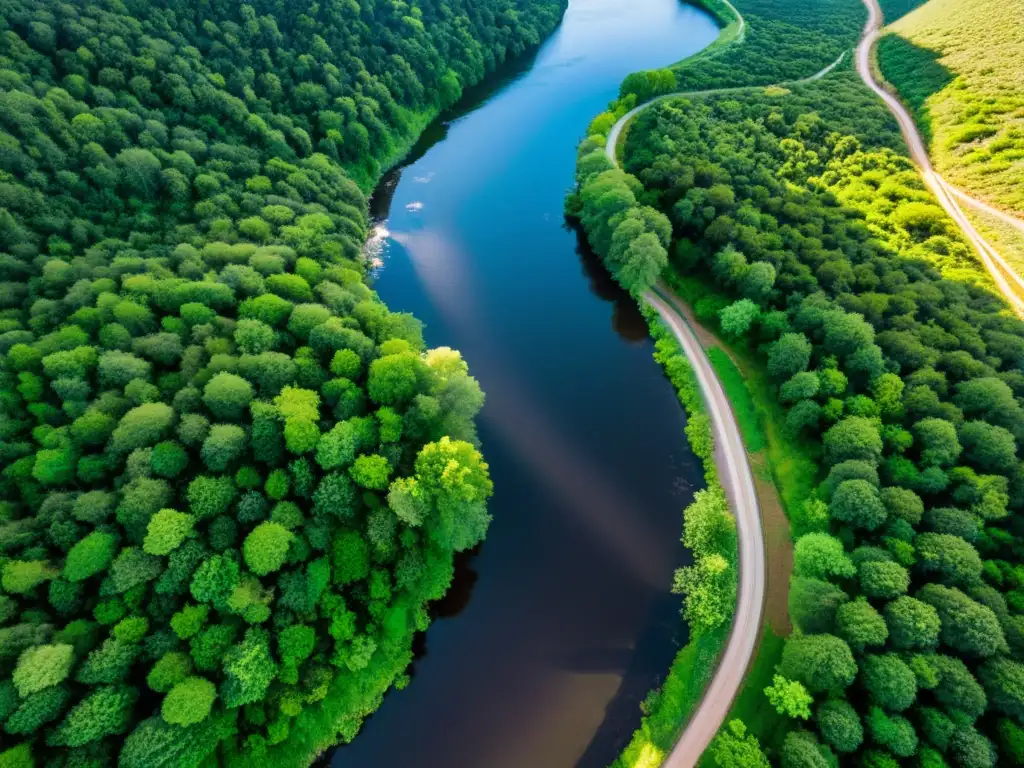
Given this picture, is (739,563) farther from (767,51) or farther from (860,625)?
(767,51)

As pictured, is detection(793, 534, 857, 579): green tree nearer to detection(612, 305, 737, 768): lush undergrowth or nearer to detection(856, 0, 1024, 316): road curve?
detection(612, 305, 737, 768): lush undergrowth

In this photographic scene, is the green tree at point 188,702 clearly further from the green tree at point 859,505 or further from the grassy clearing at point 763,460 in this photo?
the green tree at point 859,505

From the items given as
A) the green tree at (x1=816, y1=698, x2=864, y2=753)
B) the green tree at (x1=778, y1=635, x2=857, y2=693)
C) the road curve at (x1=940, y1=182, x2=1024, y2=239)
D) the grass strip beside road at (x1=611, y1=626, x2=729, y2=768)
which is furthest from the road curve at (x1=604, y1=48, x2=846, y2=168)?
the green tree at (x1=816, y1=698, x2=864, y2=753)

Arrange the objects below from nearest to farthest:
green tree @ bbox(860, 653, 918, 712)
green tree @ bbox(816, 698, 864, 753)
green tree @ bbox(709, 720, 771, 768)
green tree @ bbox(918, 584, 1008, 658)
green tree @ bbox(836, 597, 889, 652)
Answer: green tree @ bbox(816, 698, 864, 753), green tree @ bbox(709, 720, 771, 768), green tree @ bbox(860, 653, 918, 712), green tree @ bbox(918, 584, 1008, 658), green tree @ bbox(836, 597, 889, 652)

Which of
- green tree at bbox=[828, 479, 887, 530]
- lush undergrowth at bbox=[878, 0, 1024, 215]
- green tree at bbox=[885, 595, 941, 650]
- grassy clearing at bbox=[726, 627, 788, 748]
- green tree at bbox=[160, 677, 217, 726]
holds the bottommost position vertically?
green tree at bbox=[160, 677, 217, 726]

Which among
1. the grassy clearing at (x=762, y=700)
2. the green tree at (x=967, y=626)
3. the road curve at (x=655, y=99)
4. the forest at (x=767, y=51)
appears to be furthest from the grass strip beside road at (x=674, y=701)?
the forest at (x=767, y=51)

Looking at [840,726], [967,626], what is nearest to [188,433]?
[840,726]
